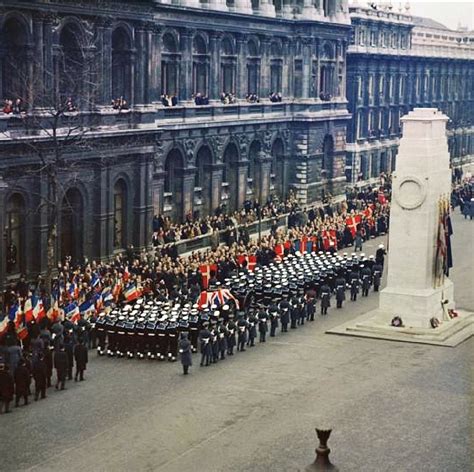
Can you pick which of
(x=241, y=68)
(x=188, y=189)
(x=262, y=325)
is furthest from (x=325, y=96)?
(x=262, y=325)

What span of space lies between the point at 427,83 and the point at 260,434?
8513 centimetres

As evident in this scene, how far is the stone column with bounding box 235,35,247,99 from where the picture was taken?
2702 inches

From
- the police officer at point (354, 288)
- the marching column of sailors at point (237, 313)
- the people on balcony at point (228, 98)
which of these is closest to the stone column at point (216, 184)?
the people on balcony at point (228, 98)

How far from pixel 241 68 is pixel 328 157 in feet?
50.5

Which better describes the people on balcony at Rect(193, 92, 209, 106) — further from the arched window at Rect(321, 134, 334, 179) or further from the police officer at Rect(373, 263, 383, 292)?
the arched window at Rect(321, 134, 334, 179)

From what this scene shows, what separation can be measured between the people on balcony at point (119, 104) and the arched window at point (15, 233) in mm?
7757

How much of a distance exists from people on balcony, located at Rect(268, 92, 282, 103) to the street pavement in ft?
119

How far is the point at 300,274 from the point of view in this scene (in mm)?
→ 46625

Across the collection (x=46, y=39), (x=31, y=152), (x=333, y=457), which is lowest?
(x=333, y=457)

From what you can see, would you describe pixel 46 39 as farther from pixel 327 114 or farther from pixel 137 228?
pixel 327 114

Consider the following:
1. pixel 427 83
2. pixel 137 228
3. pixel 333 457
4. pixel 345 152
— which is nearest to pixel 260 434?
pixel 333 457

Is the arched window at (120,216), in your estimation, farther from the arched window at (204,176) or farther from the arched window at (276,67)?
the arched window at (276,67)

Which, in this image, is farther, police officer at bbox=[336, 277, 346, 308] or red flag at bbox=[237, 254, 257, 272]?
red flag at bbox=[237, 254, 257, 272]

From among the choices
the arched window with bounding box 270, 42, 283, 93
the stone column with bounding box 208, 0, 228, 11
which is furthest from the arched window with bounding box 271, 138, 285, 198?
the stone column with bounding box 208, 0, 228, 11
